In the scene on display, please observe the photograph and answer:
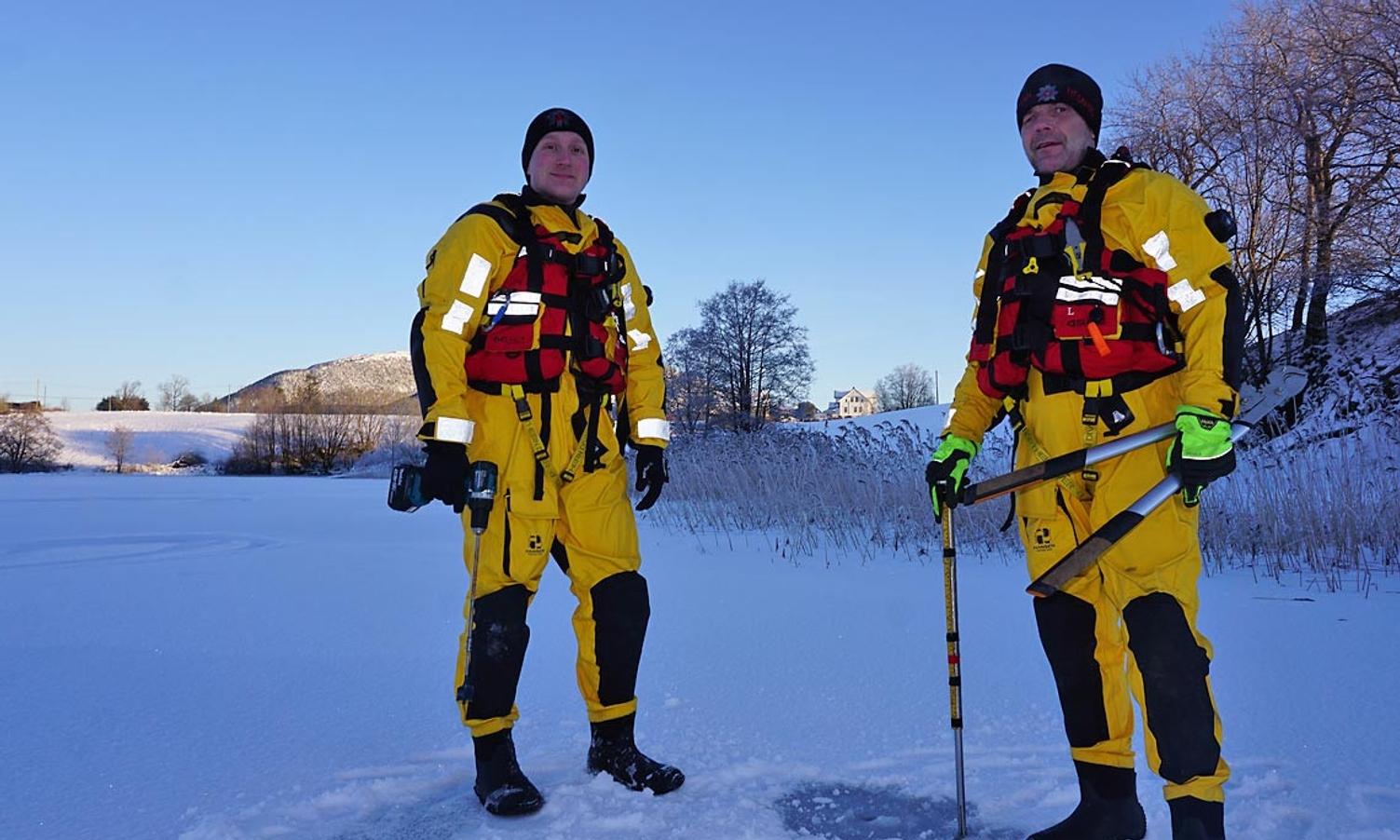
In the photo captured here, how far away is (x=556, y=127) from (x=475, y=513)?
1343 mm

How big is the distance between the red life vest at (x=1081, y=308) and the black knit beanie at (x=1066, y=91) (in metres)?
0.18

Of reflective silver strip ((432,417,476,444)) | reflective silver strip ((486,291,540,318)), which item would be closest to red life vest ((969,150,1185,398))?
reflective silver strip ((486,291,540,318))

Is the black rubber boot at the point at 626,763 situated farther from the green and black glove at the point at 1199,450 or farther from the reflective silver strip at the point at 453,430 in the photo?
the green and black glove at the point at 1199,450

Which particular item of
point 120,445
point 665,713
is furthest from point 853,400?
point 665,713

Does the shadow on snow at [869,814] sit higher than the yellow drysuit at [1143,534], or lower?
lower

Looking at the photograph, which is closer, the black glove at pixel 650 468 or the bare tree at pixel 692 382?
the black glove at pixel 650 468

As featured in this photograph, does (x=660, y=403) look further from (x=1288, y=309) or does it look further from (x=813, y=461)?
(x=1288, y=309)

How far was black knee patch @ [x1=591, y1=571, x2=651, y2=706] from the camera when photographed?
2.68 metres

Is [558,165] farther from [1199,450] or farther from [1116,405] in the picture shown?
[1199,450]

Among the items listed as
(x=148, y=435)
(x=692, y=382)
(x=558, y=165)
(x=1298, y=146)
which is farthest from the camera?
(x=148, y=435)

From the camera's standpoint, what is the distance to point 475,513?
2.50 m

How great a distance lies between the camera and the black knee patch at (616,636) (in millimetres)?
2684

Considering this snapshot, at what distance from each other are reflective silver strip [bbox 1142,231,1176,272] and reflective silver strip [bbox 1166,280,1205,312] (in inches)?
1.8

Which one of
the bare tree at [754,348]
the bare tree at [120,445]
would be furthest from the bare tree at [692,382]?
the bare tree at [120,445]
